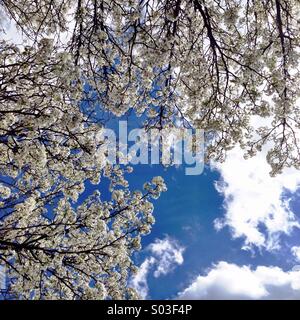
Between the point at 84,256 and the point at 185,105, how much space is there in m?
4.26

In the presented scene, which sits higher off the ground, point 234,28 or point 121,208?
point 234,28

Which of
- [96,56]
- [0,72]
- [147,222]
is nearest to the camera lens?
[0,72]

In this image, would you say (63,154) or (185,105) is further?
(185,105)

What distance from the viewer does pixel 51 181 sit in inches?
356

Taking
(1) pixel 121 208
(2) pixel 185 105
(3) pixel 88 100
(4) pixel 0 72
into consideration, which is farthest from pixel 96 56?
(1) pixel 121 208

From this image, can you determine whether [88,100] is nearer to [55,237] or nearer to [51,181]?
[51,181]

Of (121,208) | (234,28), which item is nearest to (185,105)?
(234,28)
